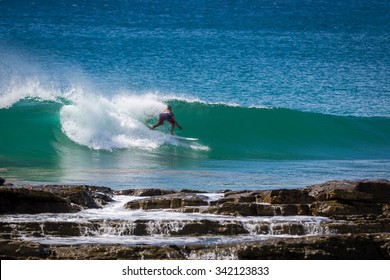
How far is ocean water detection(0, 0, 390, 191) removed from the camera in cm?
2231

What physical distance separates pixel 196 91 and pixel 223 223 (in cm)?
2794

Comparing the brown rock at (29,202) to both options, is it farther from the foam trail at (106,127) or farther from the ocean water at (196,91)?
the foam trail at (106,127)

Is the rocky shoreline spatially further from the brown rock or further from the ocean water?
the ocean water

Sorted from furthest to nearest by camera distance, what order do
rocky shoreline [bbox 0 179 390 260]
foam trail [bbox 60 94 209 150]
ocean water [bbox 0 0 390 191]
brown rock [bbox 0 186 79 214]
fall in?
foam trail [bbox 60 94 209 150]
ocean water [bbox 0 0 390 191]
brown rock [bbox 0 186 79 214]
rocky shoreline [bbox 0 179 390 260]

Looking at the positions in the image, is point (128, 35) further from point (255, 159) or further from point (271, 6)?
point (255, 159)

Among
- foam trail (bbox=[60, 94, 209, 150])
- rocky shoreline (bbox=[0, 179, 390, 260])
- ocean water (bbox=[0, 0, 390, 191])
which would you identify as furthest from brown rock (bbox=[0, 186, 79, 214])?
foam trail (bbox=[60, 94, 209, 150])

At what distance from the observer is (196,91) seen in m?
40.1

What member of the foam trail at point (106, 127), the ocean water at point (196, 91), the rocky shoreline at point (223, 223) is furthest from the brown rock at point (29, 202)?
the foam trail at point (106, 127)

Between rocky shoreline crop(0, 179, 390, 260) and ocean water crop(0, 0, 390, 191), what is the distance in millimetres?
3444

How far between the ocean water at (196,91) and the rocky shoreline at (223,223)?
11.3 ft

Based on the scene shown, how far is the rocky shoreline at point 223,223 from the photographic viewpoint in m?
10.7

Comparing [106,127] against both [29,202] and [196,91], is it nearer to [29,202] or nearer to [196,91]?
[29,202]

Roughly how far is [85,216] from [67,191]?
3.90 feet

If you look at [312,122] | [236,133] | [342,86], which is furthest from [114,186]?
[342,86]
